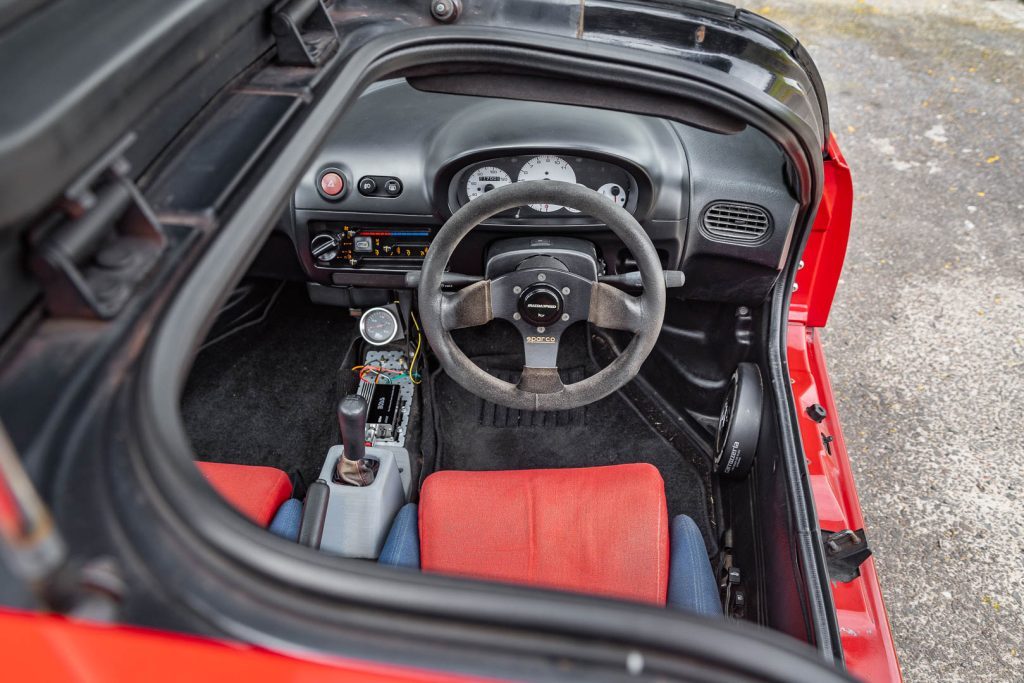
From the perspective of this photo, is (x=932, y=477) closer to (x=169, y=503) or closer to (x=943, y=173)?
(x=943, y=173)

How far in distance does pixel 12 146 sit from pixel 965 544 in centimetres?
276

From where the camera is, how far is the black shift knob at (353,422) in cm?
166

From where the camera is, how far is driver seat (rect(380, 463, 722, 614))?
5.04 feet

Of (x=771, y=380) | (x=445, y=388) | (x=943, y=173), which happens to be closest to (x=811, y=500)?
(x=771, y=380)

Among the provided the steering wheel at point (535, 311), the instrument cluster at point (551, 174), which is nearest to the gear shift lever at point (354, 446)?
the steering wheel at point (535, 311)

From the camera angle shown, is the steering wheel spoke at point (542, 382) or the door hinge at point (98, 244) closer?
the door hinge at point (98, 244)

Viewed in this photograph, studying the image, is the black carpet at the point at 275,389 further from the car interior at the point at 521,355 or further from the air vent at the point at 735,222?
the air vent at the point at 735,222

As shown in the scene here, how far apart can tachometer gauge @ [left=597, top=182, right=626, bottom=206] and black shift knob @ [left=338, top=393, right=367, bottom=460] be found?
0.92m

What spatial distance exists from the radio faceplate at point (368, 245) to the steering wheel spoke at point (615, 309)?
2.08ft

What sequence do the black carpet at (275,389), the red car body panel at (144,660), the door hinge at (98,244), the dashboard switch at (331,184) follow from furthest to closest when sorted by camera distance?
the black carpet at (275,389) → the dashboard switch at (331,184) → the door hinge at (98,244) → the red car body panel at (144,660)

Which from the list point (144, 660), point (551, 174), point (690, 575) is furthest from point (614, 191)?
point (144, 660)

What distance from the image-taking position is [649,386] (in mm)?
2537

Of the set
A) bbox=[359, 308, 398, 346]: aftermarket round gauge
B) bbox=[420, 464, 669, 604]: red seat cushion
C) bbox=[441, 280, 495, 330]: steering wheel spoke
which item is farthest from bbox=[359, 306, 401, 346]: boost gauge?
bbox=[420, 464, 669, 604]: red seat cushion

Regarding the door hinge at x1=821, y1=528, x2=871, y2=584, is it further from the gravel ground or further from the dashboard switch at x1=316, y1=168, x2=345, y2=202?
the dashboard switch at x1=316, y1=168, x2=345, y2=202
